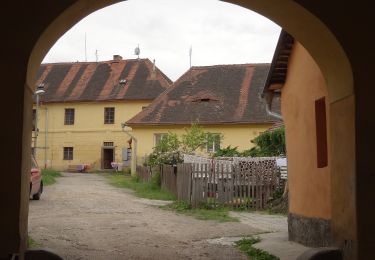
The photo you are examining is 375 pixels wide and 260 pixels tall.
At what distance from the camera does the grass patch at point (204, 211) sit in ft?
48.9

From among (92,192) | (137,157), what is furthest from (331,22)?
(137,157)

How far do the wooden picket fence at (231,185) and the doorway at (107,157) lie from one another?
2851 centimetres

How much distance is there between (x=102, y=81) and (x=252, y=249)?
129ft

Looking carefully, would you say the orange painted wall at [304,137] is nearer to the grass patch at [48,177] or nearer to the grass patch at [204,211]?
the grass patch at [204,211]

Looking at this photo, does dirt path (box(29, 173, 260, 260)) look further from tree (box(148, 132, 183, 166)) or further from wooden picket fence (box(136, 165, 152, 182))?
wooden picket fence (box(136, 165, 152, 182))

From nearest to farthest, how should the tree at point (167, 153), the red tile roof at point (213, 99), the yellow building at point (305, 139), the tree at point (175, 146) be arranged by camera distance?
the yellow building at point (305, 139), the tree at point (167, 153), the tree at point (175, 146), the red tile roof at point (213, 99)

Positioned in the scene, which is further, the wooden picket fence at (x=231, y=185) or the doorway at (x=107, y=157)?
the doorway at (x=107, y=157)

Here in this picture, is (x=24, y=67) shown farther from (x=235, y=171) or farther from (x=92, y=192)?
(x=92, y=192)

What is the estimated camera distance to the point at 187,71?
1502 inches

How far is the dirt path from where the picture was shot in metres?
8.96

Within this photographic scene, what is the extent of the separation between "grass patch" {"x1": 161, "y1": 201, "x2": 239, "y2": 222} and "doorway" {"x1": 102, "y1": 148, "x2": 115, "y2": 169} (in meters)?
27.7

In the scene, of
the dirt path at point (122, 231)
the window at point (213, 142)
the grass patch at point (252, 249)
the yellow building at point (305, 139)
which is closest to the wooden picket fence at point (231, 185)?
the dirt path at point (122, 231)

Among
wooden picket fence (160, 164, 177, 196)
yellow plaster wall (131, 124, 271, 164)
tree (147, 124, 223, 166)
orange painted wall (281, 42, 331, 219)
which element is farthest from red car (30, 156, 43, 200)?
yellow plaster wall (131, 124, 271, 164)

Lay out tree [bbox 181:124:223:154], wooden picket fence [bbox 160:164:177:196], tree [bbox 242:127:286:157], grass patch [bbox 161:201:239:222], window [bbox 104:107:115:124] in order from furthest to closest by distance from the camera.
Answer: window [bbox 104:107:115:124] < tree [bbox 181:124:223:154] < tree [bbox 242:127:286:157] < wooden picket fence [bbox 160:164:177:196] < grass patch [bbox 161:201:239:222]
